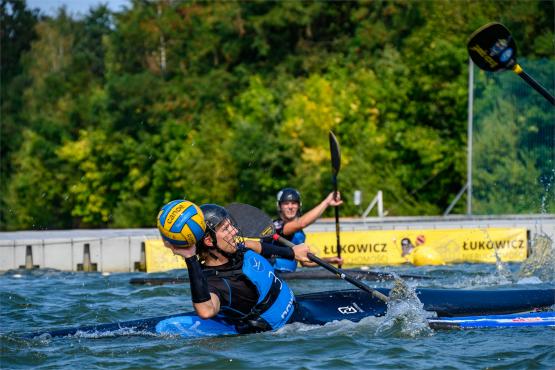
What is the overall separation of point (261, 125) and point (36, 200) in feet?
42.1

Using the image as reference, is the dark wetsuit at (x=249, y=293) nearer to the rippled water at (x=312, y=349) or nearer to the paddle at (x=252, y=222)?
the rippled water at (x=312, y=349)

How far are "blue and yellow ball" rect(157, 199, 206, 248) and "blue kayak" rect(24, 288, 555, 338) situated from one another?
1172 millimetres

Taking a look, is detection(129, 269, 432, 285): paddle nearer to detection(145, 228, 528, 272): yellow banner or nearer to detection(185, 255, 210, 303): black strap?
detection(145, 228, 528, 272): yellow banner

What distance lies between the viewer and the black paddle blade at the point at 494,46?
9125mm

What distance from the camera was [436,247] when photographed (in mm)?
16484

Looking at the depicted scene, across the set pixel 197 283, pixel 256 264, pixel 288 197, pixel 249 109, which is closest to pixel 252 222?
pixel 256 264

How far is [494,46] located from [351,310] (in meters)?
2.67

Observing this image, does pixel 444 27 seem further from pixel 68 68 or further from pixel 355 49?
pixel 68 68

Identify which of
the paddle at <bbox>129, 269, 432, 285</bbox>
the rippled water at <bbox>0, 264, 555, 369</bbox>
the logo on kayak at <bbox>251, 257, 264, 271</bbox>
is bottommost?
the rippled water at <bbox>0, 264, 555, 369</bbox>

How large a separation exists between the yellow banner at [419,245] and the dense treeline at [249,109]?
36.1 ft

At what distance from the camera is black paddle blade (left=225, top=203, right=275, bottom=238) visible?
30.8 ft

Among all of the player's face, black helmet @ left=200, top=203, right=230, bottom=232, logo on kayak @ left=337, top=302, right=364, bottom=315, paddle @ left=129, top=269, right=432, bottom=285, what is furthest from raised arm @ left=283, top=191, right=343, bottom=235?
black helmet @ left=200, top=203, right=230, bottom=232

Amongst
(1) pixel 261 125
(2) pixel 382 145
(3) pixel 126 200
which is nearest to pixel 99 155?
(3) pixel 126 200

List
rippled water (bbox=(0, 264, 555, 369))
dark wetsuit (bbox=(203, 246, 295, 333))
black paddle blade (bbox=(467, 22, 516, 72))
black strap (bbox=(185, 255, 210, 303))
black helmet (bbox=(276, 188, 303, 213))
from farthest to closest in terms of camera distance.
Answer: black helmet (bbox=(276, 188, 303, 213)), black paddle blade (bbox=(467, 22, 516, 72)), dark wetsuit (bbox=(203, 246, 295, 333)), rippled water (bbox=(0, 264, 555, 369)), black strap (bbox=(185, 255, 210, 303))
